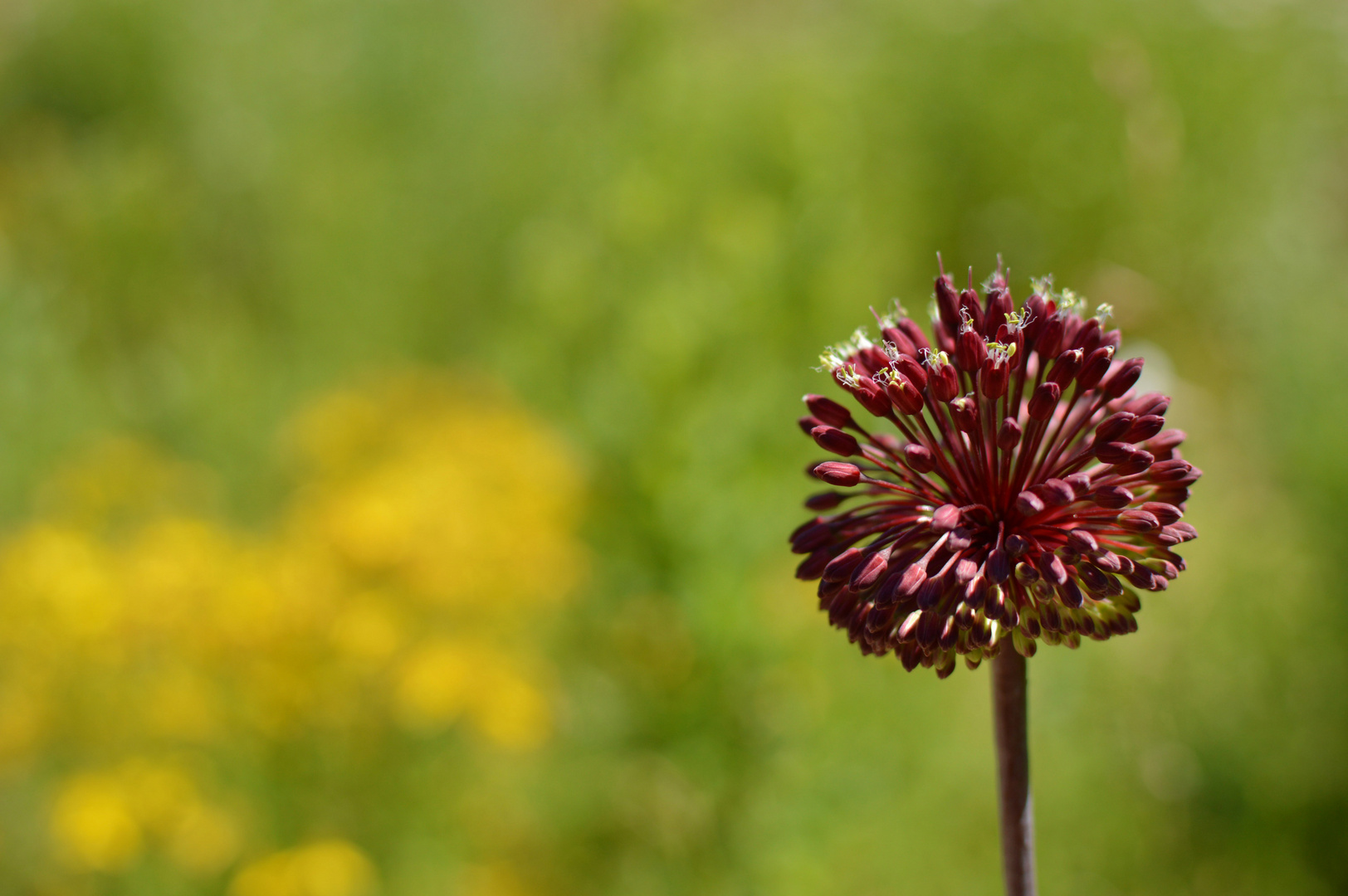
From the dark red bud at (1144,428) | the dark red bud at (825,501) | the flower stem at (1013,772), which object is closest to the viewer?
the flower stem at (1013,772)

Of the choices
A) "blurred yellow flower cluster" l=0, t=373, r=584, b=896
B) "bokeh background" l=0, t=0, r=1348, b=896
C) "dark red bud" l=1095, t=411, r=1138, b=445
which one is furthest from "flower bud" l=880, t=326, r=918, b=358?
"blurred yellow flower cluster" l=0, t=373, r=584, b=896

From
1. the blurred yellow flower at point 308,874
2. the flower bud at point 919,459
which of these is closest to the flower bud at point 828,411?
the flower bud at point 919,459

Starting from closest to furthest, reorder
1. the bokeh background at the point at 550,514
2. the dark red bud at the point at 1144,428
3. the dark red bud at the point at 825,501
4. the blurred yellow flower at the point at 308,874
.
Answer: the dark red bud at the point at 1144,428, the dark red bud at the point at 825,501, the blurred yellow flower at the point at 308,874, the bokeh background at the point at 550,514

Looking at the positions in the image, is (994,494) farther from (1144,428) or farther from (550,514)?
(550,514)

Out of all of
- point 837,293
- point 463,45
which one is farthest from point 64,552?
point 463,45

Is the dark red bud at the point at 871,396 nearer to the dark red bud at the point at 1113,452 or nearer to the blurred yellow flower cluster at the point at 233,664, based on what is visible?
the dark red bud at the point at 1113,452

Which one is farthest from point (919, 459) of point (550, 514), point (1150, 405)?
point (550, 514)

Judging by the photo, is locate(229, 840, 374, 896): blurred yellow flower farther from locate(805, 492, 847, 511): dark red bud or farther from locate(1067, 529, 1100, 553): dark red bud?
locate(1067, 529, 1100, 553): dark red bud

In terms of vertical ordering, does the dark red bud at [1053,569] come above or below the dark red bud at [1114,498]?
below

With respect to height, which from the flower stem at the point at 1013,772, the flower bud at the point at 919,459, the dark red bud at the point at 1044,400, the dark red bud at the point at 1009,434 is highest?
the dark red bud at the point at 1044,400

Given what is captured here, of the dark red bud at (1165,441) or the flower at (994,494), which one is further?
the dark red bud at (1165,441)
